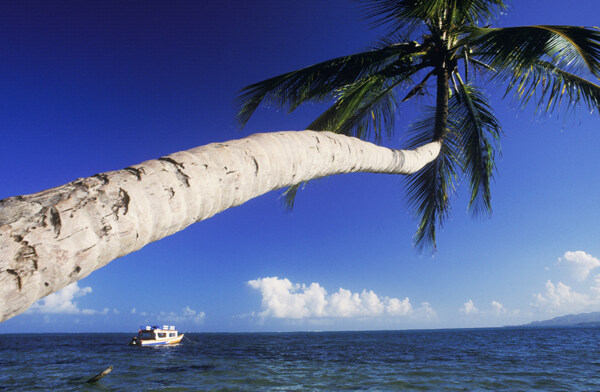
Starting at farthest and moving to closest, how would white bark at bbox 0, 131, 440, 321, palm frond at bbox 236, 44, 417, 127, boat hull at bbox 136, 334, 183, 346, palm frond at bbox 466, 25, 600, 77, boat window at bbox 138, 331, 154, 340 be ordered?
boat window at bbox 138, 331, 154, 340 < boat hull at bbox 136, 334, 183, 346 < palm frond at bbox 236, 44, 417, 127 < palm frond at bbox 466, 25, 600, 77 < white bark at bbox 0, 131, 440, 321

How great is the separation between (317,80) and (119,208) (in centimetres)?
462

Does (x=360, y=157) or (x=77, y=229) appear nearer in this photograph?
(x=77, y=229)

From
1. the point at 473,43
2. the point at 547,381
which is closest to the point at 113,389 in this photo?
the point at 473,43

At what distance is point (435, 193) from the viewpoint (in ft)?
23.3

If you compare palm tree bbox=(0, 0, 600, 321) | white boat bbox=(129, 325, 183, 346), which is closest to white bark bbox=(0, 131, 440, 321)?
palm tree bbox=(0, 0, 600, 321)

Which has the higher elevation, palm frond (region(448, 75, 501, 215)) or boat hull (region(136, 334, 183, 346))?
palm frond (region(448, 75, 501, 215))

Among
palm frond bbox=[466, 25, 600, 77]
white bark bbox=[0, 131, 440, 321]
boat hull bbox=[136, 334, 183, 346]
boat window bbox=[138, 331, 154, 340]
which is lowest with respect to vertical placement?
boat hull bbox=[136, 334, 183, 346]

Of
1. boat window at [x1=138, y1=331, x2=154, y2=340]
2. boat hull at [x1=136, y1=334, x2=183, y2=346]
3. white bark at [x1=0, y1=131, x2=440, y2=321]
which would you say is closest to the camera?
white bark at [x1=0, y1=131, x2=440, y2=321]

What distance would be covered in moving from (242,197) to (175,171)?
0.48 m

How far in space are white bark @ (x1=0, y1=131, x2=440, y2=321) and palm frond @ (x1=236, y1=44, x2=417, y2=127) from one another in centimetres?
334

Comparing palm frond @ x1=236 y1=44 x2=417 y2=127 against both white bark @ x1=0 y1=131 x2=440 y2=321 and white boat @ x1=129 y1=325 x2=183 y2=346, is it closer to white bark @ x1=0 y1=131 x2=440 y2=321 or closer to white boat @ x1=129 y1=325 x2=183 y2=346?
white bark @ x1=0 y1=131 x2=440 y2=321

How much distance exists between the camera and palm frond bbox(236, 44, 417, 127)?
203 inches

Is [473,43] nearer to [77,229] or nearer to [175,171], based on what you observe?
[175,171]

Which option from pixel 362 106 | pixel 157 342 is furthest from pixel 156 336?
pixel 362 106
